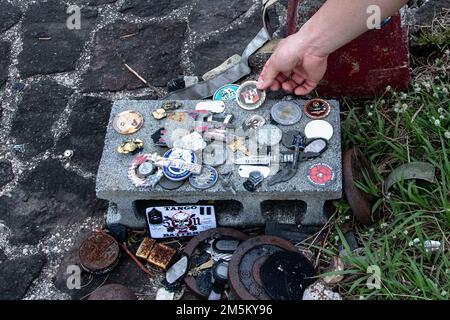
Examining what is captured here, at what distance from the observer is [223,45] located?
13.9ft

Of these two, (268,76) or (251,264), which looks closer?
(251,264)

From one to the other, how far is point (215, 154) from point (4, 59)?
2023mm

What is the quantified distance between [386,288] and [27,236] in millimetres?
1984

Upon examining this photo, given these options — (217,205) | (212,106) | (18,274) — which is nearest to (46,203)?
(18,274)

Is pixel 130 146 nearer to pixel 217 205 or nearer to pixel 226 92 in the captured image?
pixel 217 205

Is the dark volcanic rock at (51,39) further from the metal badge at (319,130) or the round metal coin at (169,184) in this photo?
the metal badge at (319,130)

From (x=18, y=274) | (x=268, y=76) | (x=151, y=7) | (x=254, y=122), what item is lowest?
(x=18, y=274)

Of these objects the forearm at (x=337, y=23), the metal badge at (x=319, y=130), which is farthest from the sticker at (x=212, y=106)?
the forearm at (x=337, y=23)

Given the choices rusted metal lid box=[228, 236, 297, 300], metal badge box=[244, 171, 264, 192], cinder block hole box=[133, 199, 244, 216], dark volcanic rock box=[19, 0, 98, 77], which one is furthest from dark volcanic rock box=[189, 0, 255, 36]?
rusted metal lid box=[228, 236, 297, 300]

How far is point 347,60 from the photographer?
3469 mm

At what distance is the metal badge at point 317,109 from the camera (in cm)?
327

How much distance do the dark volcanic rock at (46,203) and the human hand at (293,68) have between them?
1.23 m

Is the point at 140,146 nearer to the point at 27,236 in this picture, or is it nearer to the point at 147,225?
the point at 147,225
